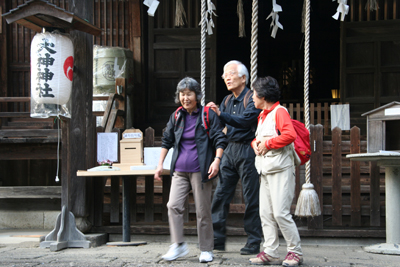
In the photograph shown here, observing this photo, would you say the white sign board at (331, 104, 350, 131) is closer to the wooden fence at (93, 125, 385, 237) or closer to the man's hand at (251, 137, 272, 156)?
the wooden fence at (93, 125, 385, 237)

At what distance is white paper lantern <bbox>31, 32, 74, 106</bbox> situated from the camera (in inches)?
201

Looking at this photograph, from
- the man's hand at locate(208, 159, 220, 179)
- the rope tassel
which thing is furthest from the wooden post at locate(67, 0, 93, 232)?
the rope tassel

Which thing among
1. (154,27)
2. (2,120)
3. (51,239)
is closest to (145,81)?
(154,27)

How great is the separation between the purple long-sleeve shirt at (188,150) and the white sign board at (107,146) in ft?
6.37

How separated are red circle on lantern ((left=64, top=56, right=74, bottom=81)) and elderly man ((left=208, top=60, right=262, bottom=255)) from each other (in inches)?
78.3

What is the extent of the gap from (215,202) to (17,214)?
4127 millimetres

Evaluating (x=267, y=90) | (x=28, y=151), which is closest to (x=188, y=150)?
(x=267, y=90)

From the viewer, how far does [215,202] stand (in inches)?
182

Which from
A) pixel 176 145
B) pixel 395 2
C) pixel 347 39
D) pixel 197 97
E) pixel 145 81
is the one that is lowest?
pixel 176 145

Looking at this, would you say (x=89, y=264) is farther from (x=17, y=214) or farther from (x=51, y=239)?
(x=17, y=214)

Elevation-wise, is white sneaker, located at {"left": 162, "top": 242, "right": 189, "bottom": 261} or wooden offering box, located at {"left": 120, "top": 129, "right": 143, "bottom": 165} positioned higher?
wooden offering box, located at {"left": 120, "top": 129, "right": 143, "bottom": 165}

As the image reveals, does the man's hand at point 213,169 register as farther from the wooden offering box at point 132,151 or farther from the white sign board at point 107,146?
the white sign board at point 107,146

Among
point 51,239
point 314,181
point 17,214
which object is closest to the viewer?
point 51,239

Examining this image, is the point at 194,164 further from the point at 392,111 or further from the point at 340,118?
the point at 340,118
